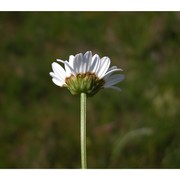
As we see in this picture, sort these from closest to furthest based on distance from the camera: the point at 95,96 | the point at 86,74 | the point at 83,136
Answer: the point at 83,136
the point at 86,74
the point at 95,96

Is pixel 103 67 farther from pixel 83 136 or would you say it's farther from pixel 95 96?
pixel 95 96

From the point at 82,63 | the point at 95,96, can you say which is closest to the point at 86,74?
the point at 82,63

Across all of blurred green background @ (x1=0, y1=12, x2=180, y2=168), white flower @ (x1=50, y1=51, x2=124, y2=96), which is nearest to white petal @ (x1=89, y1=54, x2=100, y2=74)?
white flower @ (x1=50, y1=51, x2=124, y2=96)

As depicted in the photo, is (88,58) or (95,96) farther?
(95,96)

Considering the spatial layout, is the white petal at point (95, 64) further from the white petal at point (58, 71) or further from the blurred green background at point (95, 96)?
the blurred green background at point (95, 96)

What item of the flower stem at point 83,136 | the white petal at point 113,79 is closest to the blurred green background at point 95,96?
the white petal at point 113,79
